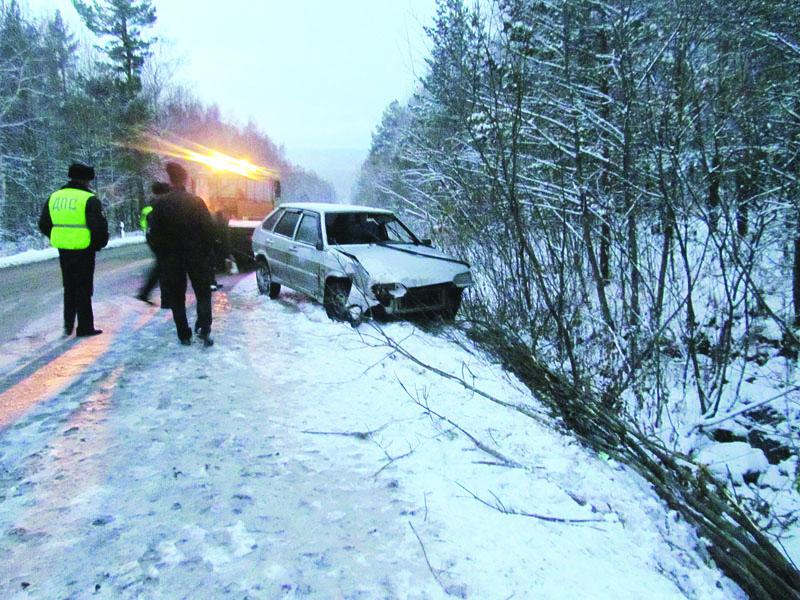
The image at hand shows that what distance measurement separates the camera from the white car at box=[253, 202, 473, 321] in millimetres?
5625

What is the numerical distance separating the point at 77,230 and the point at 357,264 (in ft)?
9.83

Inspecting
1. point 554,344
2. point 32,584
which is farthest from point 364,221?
point 32,584

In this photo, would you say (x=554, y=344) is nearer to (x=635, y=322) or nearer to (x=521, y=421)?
(x=635, y=322)

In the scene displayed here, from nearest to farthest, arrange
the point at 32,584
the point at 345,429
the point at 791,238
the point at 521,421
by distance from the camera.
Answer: the point at 32,584 → the point at 345,429 → the point at 521,421 → the point at 791,238

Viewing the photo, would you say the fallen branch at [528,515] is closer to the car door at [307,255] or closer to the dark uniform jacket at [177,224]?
the dark uniform jacket at [177,224]

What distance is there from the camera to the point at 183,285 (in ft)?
15.9

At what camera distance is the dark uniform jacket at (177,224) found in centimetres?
463

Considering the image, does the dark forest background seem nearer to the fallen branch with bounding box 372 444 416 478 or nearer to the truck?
the fallen branch with bounding box 372 444 416 478

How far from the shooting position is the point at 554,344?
15.5ft

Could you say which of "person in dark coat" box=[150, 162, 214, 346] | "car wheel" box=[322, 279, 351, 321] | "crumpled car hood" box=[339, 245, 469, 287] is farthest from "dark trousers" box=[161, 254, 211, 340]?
"crumpled car hood" box=[339, 245, 469, 287]

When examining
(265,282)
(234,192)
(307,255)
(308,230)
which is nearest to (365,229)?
(308,230)

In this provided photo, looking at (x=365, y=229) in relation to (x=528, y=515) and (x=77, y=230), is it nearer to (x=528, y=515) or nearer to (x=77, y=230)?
(x=77, y=230)

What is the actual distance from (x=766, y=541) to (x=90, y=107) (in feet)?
110

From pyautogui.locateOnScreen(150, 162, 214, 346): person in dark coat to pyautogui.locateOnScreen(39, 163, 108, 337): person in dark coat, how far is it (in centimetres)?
66
